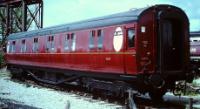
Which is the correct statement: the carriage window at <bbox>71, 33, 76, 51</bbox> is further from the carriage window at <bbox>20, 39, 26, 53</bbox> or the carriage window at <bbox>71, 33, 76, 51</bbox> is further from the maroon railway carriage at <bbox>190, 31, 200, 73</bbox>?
the maroon railway carriage at <bbox>190, 31, 200, 73</bbox>

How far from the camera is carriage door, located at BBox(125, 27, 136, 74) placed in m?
16.3

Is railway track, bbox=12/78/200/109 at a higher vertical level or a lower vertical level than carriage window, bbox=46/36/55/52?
lower

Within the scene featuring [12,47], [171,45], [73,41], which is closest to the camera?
[171,45]

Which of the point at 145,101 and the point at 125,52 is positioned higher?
the point at 125,52

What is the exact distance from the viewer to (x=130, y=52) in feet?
54.1

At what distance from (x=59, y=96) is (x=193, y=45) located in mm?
18305

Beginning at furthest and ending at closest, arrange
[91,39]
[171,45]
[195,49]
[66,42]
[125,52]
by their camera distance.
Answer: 1. [195,49]
2. [66,42]
3. [91,39]
4. [171,45]
5. [125,52]

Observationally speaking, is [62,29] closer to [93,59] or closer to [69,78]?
[69,78]

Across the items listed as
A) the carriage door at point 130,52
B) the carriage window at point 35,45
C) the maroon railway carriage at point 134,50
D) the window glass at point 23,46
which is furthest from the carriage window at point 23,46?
the carriage door at point 130,52

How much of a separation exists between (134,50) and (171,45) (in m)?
1.84

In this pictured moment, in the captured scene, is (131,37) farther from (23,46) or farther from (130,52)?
(23,46)

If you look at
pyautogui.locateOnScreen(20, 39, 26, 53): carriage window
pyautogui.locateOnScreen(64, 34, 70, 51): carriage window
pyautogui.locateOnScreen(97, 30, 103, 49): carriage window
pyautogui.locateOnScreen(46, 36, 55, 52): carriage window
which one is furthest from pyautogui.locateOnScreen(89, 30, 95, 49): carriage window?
pyautogui.locateOnScreen(20, 39, 26, 53): carriage window

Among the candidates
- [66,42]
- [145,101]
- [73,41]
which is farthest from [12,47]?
[145,101]

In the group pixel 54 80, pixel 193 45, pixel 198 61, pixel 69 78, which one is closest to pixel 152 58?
pixel 69 78
